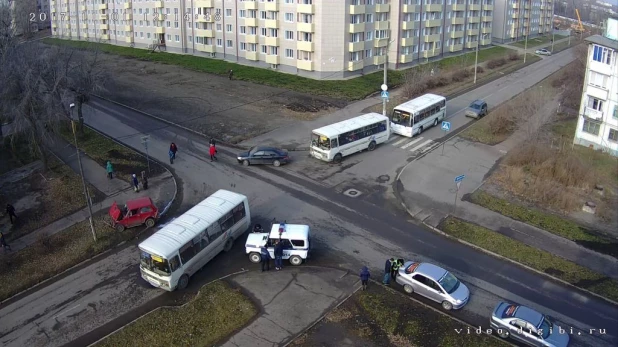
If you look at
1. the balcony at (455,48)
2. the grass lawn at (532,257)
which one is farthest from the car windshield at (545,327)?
the balcony at (455,48)

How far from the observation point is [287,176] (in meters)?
31.3

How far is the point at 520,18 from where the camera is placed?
Answer: 9838cm

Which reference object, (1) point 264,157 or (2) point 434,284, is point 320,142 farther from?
(2) point 434,284

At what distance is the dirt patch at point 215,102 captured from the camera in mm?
41625

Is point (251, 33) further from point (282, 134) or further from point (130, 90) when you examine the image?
point (282, 134)

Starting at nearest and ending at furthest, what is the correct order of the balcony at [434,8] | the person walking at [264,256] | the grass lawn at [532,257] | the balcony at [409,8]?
the grass lawn at [532,257] < the person walking at [264,256] < the balcony at [409,8] < the balcony at [434,8]

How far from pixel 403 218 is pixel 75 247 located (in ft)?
54.4

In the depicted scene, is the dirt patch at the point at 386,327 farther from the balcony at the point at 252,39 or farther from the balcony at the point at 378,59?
the balcony at the point at 252,39

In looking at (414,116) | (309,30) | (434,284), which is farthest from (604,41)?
(309,30)

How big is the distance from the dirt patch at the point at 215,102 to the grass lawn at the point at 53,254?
14.6 m

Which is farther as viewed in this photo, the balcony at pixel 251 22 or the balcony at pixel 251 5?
the balcony at pixel 251 22

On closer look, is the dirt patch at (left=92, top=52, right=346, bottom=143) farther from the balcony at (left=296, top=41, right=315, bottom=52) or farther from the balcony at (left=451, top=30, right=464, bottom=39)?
the balcony at (left=451, top=30, right=464, bottom=39)

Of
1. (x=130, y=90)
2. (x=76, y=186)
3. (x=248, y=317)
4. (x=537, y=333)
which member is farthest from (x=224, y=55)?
(x=537, y=333)

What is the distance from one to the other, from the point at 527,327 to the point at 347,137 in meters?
19.2
